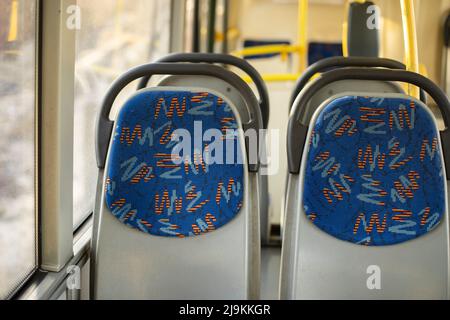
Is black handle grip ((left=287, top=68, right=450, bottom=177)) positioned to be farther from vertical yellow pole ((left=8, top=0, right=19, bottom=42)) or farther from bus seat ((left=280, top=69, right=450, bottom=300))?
vertical yellow pole ((left=8, top=0, right=19, bottom=42))

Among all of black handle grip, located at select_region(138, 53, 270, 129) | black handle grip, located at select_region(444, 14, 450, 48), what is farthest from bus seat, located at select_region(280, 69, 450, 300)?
black handle grip, located at select_region(444, 14, 450, 48)

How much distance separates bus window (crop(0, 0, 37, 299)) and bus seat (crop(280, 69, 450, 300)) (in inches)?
29.3

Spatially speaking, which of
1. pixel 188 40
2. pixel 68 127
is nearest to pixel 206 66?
pixel 68 127

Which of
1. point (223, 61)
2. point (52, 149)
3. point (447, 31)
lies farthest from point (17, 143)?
point (447, 31)

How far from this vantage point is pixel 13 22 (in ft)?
5.15

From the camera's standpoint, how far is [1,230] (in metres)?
1.62

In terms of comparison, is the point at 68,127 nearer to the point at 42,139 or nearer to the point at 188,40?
the point at 42,139

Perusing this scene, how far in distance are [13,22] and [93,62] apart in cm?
86

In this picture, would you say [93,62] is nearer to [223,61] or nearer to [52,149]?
[223,61]

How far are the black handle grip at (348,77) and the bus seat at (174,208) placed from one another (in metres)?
0.12

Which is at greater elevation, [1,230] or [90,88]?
[90,88]

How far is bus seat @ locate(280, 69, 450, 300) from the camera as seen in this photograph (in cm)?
173
